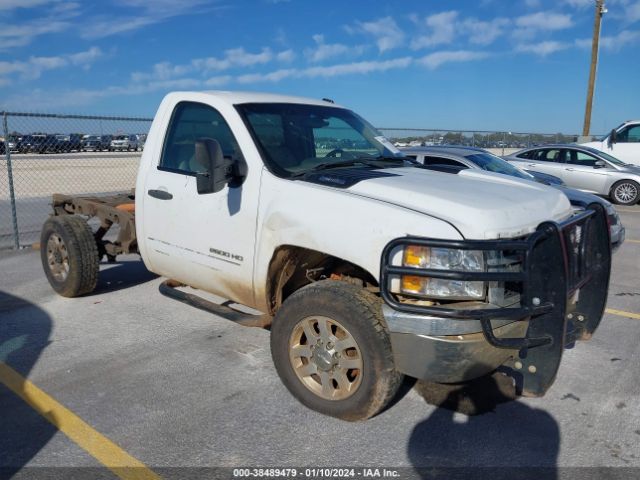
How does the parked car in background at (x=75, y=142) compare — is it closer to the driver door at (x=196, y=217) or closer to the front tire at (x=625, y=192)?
the driver door at (x=196, y=217)

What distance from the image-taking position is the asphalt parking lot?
3.08 m

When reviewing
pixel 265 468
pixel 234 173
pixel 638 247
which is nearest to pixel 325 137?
pixel 234 173

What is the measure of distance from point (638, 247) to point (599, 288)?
6013 millimetres

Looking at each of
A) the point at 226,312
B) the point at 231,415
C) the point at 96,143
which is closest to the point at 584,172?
the point at 96,143

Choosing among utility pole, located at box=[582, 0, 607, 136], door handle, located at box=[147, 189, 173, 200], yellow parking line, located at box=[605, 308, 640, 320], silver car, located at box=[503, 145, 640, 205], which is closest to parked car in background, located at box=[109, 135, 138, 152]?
door handle, located at box=[147, 189, 173, 200]

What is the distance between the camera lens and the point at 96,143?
13406mm

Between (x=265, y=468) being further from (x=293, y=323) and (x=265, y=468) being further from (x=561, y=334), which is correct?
(x=561, y=334)

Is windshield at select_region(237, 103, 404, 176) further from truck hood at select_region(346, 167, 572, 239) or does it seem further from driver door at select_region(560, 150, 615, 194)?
driver door at select_region(560, 150, 615, 194)

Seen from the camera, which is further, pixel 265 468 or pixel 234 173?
pixel 234 173

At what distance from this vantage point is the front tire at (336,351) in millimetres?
3166

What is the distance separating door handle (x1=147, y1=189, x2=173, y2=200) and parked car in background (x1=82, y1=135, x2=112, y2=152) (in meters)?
8.71

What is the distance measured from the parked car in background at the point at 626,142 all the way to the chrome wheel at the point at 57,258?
15.3 metres

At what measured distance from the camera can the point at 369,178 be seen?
3.58 metres

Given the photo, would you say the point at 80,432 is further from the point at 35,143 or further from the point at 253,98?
the point at 35,143
